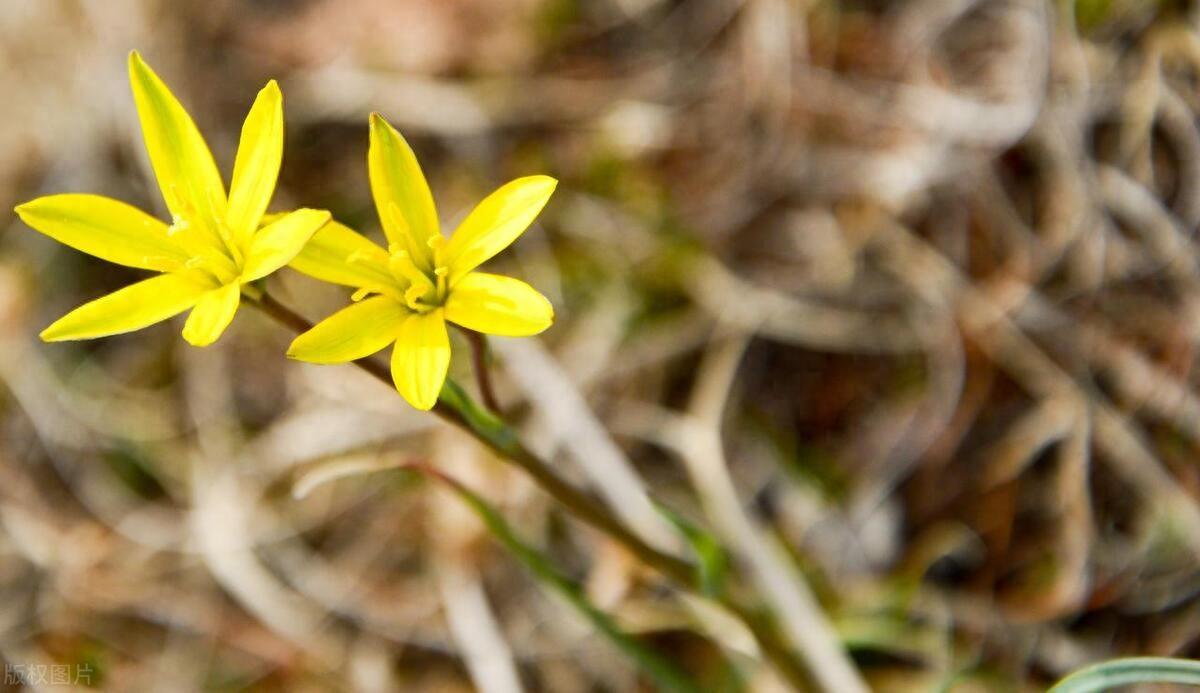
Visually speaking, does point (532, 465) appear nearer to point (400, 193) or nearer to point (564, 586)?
point (564, 586)

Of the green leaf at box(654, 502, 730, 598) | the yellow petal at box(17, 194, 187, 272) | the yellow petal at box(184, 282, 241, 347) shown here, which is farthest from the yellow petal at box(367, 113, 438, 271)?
the green leaf at box(654, 502, 730, 598)

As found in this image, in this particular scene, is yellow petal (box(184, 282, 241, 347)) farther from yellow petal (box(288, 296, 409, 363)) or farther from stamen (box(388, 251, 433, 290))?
stamen (box(388, 251, 433, 290))

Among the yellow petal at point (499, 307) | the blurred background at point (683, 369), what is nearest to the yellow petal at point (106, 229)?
the yellow petal at point (499, 307)

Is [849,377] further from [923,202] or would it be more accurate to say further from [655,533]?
[655,533]

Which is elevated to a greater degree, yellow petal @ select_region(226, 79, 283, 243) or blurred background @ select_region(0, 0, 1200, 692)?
blurred background @ select_region(0, 0, 1200, 692)

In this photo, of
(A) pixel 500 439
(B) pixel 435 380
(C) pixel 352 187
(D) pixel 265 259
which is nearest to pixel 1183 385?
(A) pixel 500 439

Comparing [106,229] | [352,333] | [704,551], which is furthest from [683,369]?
[106,229]

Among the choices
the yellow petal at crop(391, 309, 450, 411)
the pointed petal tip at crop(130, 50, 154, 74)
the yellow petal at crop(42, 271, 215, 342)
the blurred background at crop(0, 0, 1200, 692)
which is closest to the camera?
the yellow petal at crop(391, 309, 450, 411)
